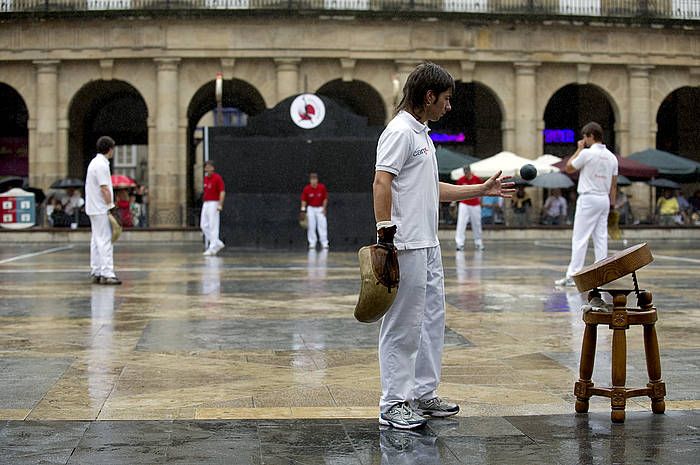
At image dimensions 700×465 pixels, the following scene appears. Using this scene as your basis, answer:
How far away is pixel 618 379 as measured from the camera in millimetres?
6363

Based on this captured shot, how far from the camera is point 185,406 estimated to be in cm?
679

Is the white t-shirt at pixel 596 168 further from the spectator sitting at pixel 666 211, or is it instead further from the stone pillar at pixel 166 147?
the stone pillar at pixel 166 147

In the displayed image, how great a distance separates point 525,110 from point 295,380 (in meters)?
33.7

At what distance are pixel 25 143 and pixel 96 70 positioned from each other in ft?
23.2

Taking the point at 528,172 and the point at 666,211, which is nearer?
the point at 528,172

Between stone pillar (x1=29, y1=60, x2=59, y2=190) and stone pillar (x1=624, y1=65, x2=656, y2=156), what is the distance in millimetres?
19454

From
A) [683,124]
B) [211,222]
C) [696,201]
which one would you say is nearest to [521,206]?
[696,201]

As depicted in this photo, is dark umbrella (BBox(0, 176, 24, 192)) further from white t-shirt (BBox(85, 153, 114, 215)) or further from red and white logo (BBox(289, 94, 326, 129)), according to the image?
white t-shirt (BBox(85, 153, 114, 215))

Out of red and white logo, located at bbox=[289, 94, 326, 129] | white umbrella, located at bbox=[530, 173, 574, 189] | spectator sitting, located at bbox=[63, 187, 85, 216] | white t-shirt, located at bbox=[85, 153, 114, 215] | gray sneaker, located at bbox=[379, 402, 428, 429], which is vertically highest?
red and white logo, located at bbox=[289, 94, 326, 129]

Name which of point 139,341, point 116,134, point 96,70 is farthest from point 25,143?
point 139,341

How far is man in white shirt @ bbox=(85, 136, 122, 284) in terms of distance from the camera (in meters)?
15.7

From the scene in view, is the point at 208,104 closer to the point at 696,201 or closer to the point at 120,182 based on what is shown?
the point at 120,182

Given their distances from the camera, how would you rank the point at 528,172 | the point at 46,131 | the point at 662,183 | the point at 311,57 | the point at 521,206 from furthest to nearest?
the point at 521,206
the point at 46,131
the point at 311,57
the point at 662,183
the point at 528,172

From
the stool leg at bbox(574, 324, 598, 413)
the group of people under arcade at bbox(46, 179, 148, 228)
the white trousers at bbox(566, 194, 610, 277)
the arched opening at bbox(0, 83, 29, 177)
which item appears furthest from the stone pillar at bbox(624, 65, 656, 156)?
the stool leg at bbox(574, 324, 598, 413)
